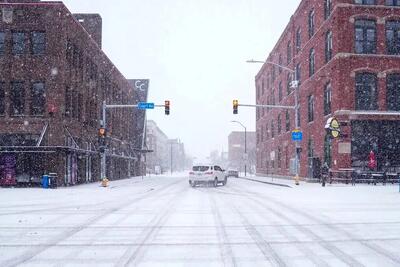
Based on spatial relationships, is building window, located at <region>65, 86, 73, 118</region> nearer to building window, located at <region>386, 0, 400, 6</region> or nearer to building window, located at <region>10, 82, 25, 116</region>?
building window, located at <region>10, 82, 25, 116</region>

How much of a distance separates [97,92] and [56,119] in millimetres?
11276

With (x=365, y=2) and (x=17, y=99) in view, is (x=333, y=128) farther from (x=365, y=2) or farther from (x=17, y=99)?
(x=17, y=99)

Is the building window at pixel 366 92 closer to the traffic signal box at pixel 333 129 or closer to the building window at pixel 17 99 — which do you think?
the traffic signal box at pixel 333 129

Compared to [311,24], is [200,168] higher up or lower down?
lower down

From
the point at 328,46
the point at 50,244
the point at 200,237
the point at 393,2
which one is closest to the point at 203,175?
the point at 328,46

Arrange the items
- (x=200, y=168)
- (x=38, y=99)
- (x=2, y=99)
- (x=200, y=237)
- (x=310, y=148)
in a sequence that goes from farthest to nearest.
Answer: (x=310, y=148) → (x=200, y=168) → (x=38, y=99) → (x=2, y=99) → (x=200, y=237)

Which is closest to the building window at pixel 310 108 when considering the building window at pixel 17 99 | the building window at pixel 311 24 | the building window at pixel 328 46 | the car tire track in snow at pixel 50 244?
the building window at pixel 328 46

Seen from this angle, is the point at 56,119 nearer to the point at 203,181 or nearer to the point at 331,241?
the point at 203,181

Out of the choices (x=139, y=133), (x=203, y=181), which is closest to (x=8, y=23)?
(x=203, y=181)

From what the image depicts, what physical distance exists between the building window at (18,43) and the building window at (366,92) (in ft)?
79.2

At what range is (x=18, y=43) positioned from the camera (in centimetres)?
3069

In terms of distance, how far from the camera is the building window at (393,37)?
113ft

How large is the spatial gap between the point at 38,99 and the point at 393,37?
2660 cm

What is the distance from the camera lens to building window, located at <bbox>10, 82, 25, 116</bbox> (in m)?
30.3
